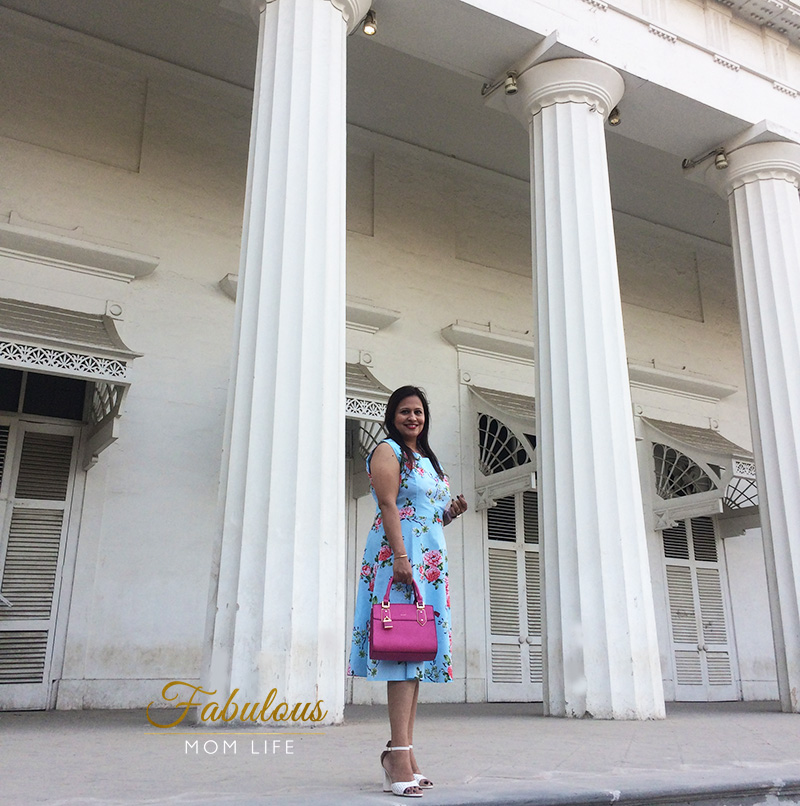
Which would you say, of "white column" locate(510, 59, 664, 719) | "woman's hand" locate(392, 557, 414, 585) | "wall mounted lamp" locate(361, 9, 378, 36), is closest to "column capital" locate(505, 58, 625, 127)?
"white column" locate(510, 59, 664, 719)

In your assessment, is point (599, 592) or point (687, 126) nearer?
point (599, 592)

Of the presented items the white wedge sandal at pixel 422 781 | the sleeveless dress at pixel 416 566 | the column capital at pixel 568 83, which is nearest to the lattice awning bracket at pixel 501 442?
the column capital at pixel 568 83

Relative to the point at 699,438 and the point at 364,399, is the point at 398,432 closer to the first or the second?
the point at 364,399

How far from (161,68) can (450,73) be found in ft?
12.3

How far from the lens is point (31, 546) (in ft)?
29.9

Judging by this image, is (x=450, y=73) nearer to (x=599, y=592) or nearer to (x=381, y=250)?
(x=381, y=250)

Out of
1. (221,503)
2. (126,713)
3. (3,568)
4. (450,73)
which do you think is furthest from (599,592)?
(450,73)

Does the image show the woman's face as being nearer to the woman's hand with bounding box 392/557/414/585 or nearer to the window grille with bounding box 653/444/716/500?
the woman's hand with bounding box 392/557/414/585

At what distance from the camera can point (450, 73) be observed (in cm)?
1129

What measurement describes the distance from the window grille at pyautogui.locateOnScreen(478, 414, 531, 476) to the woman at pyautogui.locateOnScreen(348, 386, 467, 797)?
305 inches

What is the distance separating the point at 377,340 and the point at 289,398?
226 inches

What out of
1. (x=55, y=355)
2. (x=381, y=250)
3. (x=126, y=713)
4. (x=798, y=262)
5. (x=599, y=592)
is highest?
(x=381, y=250)

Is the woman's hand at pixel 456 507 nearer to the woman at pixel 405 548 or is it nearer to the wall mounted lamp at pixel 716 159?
the woman at pixel 405 548

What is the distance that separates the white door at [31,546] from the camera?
872cm
